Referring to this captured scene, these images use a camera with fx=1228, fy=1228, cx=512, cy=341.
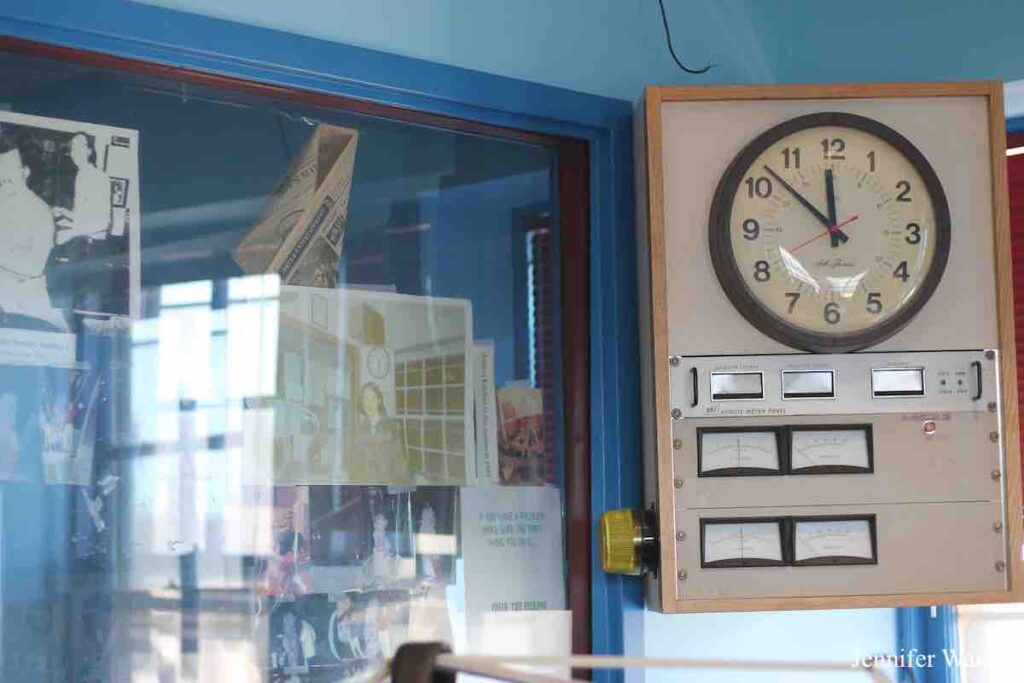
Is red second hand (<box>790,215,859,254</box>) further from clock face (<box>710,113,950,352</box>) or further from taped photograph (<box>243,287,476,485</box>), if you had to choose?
taped photograph (<box>243,287,476,485</box>)

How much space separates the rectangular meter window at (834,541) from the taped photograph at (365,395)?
0.44 m

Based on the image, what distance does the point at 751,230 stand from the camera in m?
1.61

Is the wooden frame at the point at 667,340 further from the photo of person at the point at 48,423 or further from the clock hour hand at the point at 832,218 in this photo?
the photo of person at the point at 48,423

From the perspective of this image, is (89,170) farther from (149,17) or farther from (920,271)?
(920,271)

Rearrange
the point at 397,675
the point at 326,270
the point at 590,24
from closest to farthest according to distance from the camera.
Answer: the point at 397,675 → the point at 326,270 → the point at 590,24

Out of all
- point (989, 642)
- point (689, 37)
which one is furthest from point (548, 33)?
point (989, 642)

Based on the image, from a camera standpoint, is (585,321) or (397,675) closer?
(397,675)

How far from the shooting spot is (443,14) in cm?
169

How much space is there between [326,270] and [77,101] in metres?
0.36

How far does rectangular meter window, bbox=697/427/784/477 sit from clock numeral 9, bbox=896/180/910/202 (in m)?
0.35

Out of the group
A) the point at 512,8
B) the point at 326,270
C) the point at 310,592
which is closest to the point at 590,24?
the point at 512,8

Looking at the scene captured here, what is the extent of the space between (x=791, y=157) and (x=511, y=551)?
649mm

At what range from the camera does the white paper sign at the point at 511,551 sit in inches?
64.6

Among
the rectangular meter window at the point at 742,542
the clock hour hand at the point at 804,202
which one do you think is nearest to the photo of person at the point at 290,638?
the rectangular meter window at the point at 742,542
